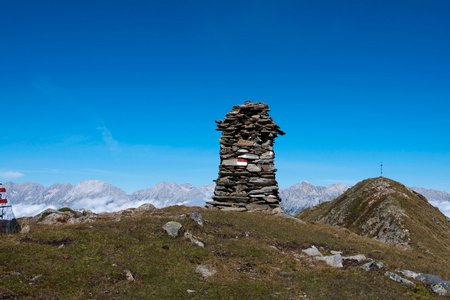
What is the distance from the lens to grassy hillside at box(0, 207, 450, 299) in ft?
56.3

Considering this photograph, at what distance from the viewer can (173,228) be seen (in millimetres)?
25016

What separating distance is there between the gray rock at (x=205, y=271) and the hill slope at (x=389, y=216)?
62721mm

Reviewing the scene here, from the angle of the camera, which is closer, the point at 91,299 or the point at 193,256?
the point at 91,299

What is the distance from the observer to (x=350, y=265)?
78.7 feet

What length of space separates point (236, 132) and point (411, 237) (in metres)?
48.9

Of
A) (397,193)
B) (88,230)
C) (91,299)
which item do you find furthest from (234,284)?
(397,193)

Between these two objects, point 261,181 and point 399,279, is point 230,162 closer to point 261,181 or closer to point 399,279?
point 261,181

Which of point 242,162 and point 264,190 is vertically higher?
point 242,162

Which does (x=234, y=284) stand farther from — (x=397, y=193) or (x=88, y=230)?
(x=397, y=193)

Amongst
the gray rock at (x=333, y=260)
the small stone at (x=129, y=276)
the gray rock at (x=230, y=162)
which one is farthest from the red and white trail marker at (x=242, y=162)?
the small stone at (x=129, y=276)

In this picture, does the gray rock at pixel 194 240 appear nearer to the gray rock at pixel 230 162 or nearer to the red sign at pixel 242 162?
the red sign at pixel 242 162

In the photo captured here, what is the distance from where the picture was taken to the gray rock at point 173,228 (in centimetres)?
2455

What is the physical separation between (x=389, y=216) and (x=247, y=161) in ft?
179

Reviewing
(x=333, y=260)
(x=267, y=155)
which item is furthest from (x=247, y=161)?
(x=333, y=260)
